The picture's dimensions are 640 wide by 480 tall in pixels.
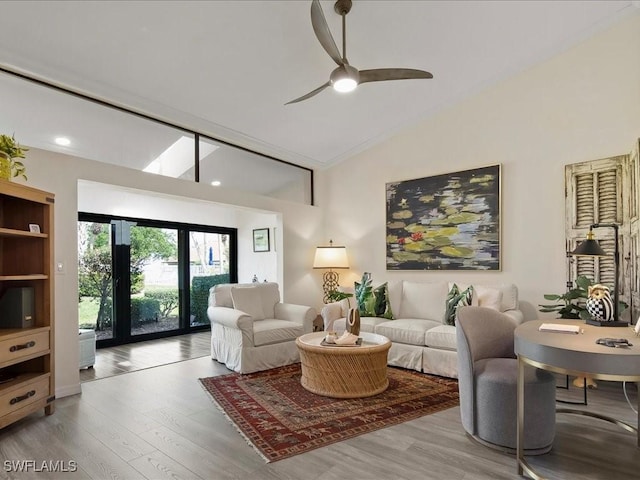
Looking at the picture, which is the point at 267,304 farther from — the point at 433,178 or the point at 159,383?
the point at 433,178

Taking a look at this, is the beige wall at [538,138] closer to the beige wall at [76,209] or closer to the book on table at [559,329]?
the beige wall at [76,209]

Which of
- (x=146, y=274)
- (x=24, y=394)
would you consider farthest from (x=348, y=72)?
(x=146, y=274)

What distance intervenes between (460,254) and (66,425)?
430cm

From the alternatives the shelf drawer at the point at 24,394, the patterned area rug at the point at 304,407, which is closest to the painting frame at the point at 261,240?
the patterned area rug at the point at 304,407

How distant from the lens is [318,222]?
6.37 m

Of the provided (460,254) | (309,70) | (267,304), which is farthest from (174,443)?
(460,254)

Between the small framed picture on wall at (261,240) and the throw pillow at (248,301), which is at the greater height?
the small framed picture on wall at (261,240)

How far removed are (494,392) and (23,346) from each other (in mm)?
3287

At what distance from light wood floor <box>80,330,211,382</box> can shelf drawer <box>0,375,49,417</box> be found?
3.22ft

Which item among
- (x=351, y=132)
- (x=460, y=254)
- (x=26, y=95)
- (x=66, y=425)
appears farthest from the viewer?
(x=351, y=132)

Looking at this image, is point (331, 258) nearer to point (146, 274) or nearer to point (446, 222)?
point (446, 222)

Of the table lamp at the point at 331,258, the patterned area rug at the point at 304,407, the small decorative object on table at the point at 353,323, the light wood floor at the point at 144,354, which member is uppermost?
the table lamp at the point at 331,258

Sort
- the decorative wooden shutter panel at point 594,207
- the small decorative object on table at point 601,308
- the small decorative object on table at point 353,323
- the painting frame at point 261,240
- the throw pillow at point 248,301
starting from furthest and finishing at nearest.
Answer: the painting frame at point 261,240 → the throw pillow at point 248,301 → the decorative wooden shutter panel at point 594,207 → the small decorative object on table at point 353,323 → the small decorative object on table at point 601,308

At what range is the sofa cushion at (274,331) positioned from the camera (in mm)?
4195
